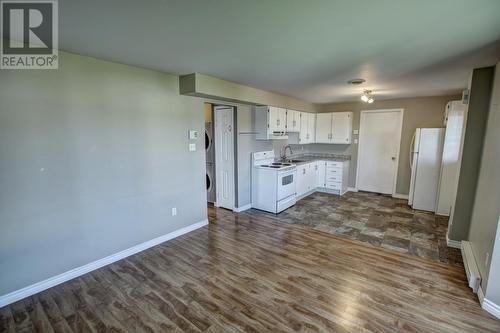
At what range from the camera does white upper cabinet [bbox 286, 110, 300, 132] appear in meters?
5.13

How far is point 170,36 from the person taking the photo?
2018mm

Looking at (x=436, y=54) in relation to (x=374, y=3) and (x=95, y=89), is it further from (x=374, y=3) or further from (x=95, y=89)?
(x=95, y=89)

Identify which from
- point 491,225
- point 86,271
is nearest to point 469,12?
point 491,225

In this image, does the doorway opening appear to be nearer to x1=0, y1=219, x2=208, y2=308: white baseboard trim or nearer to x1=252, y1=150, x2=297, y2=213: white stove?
x1=252, y1=150, x2=297, y2=213: white stove

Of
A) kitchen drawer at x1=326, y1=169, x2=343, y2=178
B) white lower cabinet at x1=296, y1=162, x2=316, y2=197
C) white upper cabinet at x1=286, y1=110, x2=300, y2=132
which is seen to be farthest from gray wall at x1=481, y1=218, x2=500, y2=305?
kitchen drawer at x1=326, y1=169, x2=343, y2=178

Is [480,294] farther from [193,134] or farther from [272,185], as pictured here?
[193,134]

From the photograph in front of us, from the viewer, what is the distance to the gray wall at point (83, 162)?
2.16 metres

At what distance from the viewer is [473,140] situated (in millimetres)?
2924

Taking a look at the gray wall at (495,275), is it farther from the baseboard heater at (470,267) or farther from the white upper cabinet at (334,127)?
the white upper cabinet at (334,127)

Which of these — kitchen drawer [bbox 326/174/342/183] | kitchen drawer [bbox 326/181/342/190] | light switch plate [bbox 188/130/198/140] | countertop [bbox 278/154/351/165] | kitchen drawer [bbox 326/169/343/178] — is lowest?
kitchen drawer [bbox 326/181/342/190]

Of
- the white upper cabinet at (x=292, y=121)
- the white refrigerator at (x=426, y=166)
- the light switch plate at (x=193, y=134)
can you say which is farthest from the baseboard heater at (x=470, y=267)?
the light switch plate at (x=193, y=134)

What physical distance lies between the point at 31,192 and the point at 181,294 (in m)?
1.78

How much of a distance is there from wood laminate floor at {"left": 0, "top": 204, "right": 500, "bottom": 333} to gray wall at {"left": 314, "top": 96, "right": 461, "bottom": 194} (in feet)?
10.6

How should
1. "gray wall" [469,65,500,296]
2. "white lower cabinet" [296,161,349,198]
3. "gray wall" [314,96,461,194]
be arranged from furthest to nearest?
"white lower cabinet" [296,161,349,198] → "gray wall" [314,96,461,194] → "gray wall" [469,65,500,296]
